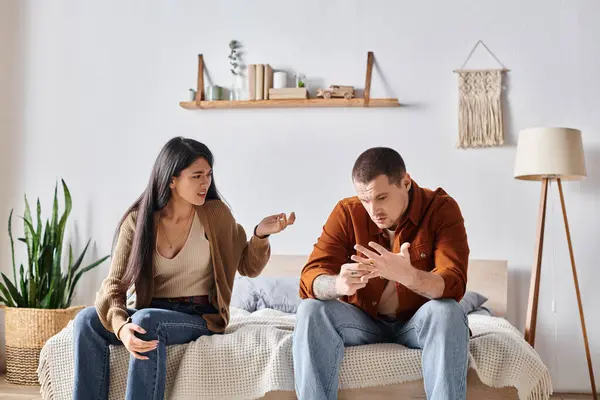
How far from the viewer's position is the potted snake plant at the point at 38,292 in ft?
12.6

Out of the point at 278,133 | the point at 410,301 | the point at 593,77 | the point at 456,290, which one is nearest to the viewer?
the point at 456,290

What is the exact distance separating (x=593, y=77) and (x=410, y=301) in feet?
6.84

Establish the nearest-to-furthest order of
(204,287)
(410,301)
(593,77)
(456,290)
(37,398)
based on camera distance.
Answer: (456,290) < (410,301) < (204,287) < (37,398) < (593,77)

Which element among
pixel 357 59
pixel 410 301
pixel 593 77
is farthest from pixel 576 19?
pixel 410 301

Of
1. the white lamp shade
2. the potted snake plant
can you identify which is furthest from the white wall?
the white lamp shade

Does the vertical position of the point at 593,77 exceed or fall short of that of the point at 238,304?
it exceeds it

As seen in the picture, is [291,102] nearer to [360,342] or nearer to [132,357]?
[360,342]

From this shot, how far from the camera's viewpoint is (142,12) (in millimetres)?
4262

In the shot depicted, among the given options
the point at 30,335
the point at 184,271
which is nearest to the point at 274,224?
the point at 184,271

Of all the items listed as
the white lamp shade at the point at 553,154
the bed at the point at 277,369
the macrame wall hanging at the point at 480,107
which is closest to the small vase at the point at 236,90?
the macrame wall hanging at the point at 480,107

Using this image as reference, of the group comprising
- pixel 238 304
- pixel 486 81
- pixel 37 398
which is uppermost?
pixel 486 81

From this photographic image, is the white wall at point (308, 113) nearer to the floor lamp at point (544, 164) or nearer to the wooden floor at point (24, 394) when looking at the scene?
the wooden floor at point (24, 394)

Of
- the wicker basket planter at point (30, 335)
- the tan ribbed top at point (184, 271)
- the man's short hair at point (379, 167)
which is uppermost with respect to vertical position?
the man's short hair at point (379, 167)

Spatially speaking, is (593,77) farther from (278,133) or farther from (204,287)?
(204,287)
